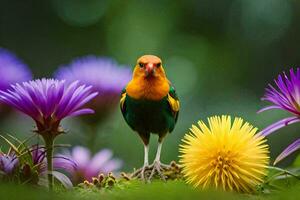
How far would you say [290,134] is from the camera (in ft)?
10.4

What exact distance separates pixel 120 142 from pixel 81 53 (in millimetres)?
1027

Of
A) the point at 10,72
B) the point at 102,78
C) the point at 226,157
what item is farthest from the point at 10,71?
the point at 226,157

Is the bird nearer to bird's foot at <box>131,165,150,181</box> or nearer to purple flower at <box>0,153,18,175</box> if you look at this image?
bird's foot at <box>131,165,150,181</box>

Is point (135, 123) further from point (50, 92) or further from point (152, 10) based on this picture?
point (152, 10)

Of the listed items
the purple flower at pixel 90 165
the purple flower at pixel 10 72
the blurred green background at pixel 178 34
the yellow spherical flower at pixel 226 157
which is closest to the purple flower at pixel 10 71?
the purple flower at pixel 10 72

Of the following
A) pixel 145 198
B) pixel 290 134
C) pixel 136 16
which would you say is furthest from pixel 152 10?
pixel 145 198

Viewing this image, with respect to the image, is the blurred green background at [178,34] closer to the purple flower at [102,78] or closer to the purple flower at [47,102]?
the purple flower at [102,78]

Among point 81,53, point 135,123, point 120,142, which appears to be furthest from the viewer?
point 81,53

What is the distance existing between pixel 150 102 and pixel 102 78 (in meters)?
0.22

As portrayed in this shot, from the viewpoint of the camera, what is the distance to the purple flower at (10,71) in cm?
81

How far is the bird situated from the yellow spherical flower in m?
0.09

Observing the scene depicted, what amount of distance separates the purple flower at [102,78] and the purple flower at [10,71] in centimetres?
9

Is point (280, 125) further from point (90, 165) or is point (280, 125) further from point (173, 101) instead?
A: point (90, 165)

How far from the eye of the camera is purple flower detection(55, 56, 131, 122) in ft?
3.13
